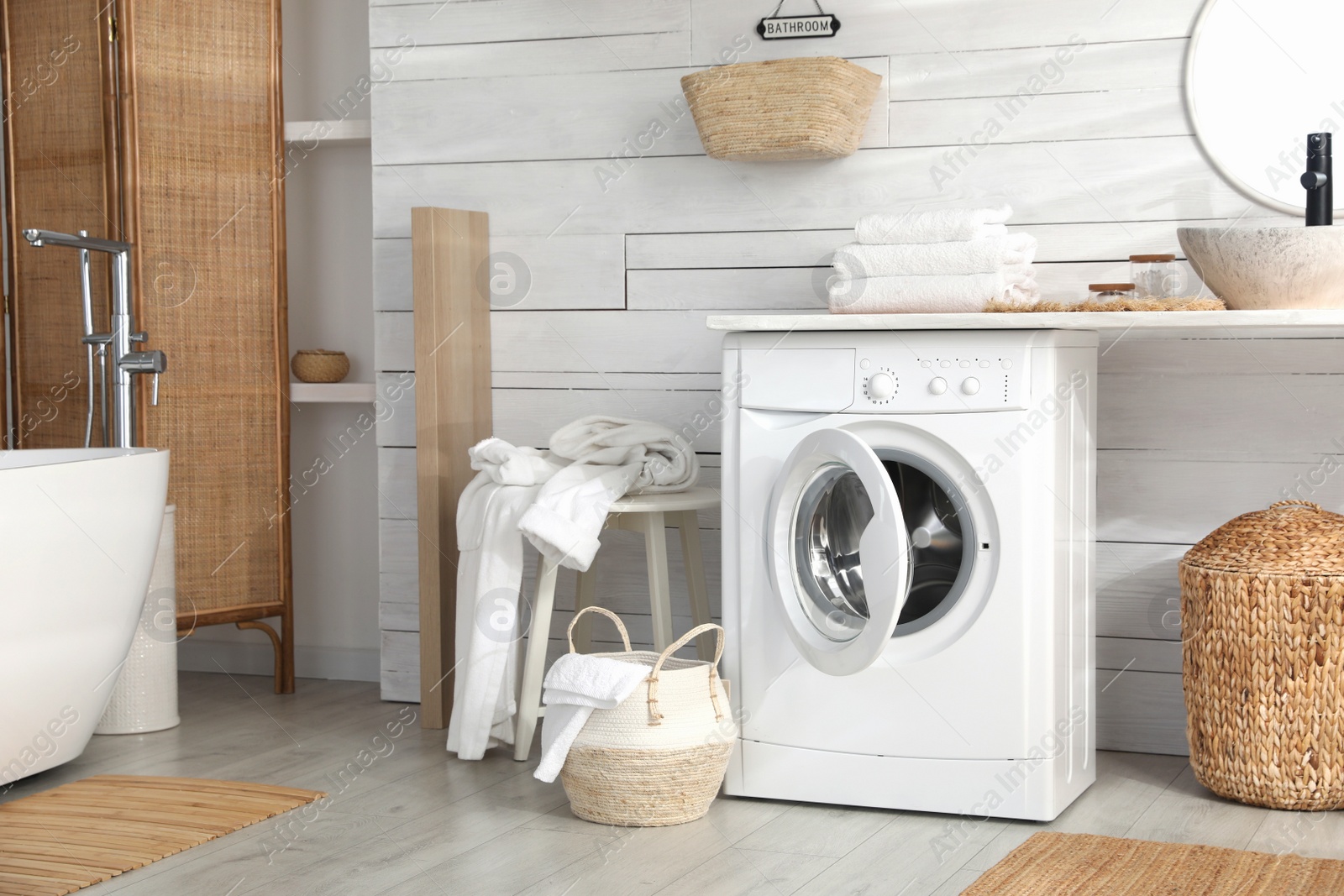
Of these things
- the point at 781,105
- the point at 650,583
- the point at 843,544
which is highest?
the point at 781,105

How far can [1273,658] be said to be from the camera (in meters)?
2.27

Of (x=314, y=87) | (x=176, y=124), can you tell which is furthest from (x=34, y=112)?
(x=314, y=87)

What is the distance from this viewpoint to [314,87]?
3.45m

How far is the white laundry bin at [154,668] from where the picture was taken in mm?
2912

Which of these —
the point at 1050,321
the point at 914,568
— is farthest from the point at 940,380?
the point at 914,568

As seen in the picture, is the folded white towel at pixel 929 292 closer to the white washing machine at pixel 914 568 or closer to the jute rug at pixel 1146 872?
the white washing machine at pixel 914 568

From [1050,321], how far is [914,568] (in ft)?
1.57

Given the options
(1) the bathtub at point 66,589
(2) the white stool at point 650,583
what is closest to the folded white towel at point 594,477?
(2) the white stool at point 650,583

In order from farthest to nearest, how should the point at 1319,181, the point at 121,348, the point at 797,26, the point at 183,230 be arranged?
the point at 183,230 → the point at 121,348 → the point at 797,26 → the point at 1319,181

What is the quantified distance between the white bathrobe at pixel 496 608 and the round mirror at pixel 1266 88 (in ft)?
4.80

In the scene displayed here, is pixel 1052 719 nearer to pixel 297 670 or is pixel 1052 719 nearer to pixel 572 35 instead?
pixel 572 35

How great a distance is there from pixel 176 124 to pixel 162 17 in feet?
0.79

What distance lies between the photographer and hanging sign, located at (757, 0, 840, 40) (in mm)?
2848

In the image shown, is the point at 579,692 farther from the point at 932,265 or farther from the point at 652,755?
the point at 932,265
